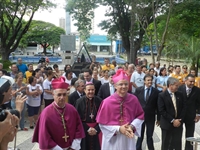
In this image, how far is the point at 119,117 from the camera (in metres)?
4.34

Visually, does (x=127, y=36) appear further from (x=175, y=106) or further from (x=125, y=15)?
(x=175, y=106)

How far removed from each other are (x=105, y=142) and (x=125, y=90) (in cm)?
92

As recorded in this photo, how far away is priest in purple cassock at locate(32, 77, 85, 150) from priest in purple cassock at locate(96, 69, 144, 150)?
51 centimetres

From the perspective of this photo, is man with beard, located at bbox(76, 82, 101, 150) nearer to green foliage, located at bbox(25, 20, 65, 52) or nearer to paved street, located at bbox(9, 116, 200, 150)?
paved street, located at bbox(9, 116, 200, 150)

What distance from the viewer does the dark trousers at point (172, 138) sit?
18.5ft

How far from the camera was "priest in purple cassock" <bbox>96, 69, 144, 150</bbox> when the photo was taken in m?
4.29

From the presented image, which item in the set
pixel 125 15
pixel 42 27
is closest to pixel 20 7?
pixel 125 15

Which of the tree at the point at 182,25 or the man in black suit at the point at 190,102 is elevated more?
the tree at the point at 182,25

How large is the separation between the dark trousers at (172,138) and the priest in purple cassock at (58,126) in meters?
2.34

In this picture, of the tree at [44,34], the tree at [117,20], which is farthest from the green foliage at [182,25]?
the tree at [44,34]

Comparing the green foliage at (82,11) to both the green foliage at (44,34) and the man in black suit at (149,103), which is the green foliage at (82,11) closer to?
the man in black suit at (149,103)

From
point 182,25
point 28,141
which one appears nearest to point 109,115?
point 28,141

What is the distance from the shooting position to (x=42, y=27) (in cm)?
5112

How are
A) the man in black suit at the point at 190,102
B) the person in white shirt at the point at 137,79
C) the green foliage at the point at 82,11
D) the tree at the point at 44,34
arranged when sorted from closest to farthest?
the man in black suit at the point at 190,102, the person in white shirt at the point at 137,79, the green foliage at the point at 82,11, the tree at the point at 44,34
